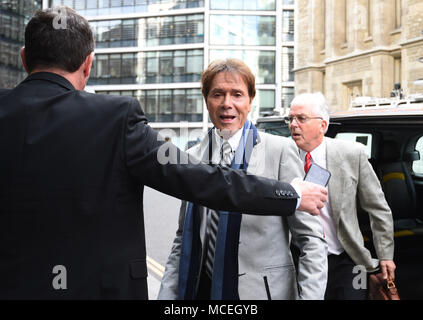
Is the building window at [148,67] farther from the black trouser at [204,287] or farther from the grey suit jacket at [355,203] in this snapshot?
the black trouser at [204,287]

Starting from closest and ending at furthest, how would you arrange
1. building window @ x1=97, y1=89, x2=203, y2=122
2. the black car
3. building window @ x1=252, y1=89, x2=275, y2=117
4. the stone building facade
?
the black car < the stone building facade < building window @ x1=97, y1=89, x2=203, y2=122 < building window @ x1=252, y1=89, x2=275, y2=117

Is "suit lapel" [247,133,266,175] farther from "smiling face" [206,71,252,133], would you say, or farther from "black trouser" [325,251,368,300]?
"black trouser" [325,251,368,300]

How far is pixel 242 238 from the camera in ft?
7.66

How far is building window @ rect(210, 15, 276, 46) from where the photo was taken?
162 ft

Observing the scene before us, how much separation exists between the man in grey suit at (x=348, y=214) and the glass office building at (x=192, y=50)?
44272 mm

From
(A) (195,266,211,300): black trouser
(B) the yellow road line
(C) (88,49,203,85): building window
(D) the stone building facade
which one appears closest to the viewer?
(A) (195,266,211,300): black trouser

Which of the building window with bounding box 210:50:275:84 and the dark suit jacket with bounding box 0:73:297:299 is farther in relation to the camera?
the building window with bounding box 210:50:275:84

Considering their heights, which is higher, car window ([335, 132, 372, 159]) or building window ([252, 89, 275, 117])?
building window ([252, 89, 275, 117])

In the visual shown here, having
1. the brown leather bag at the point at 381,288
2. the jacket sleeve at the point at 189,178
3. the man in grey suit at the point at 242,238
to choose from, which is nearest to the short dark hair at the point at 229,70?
the man in grey suit at the point at 242,238

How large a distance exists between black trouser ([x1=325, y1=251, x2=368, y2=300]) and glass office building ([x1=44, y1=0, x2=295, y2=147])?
44.5m

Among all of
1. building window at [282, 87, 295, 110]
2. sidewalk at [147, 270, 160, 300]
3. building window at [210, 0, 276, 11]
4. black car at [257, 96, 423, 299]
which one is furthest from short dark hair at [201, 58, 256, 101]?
building window at [210, 0, 276, 11]

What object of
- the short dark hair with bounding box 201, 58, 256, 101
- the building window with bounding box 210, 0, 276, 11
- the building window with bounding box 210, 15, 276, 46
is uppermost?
the building window with bounding box 210, 0, 276, 11

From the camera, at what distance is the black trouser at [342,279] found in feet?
10.7
